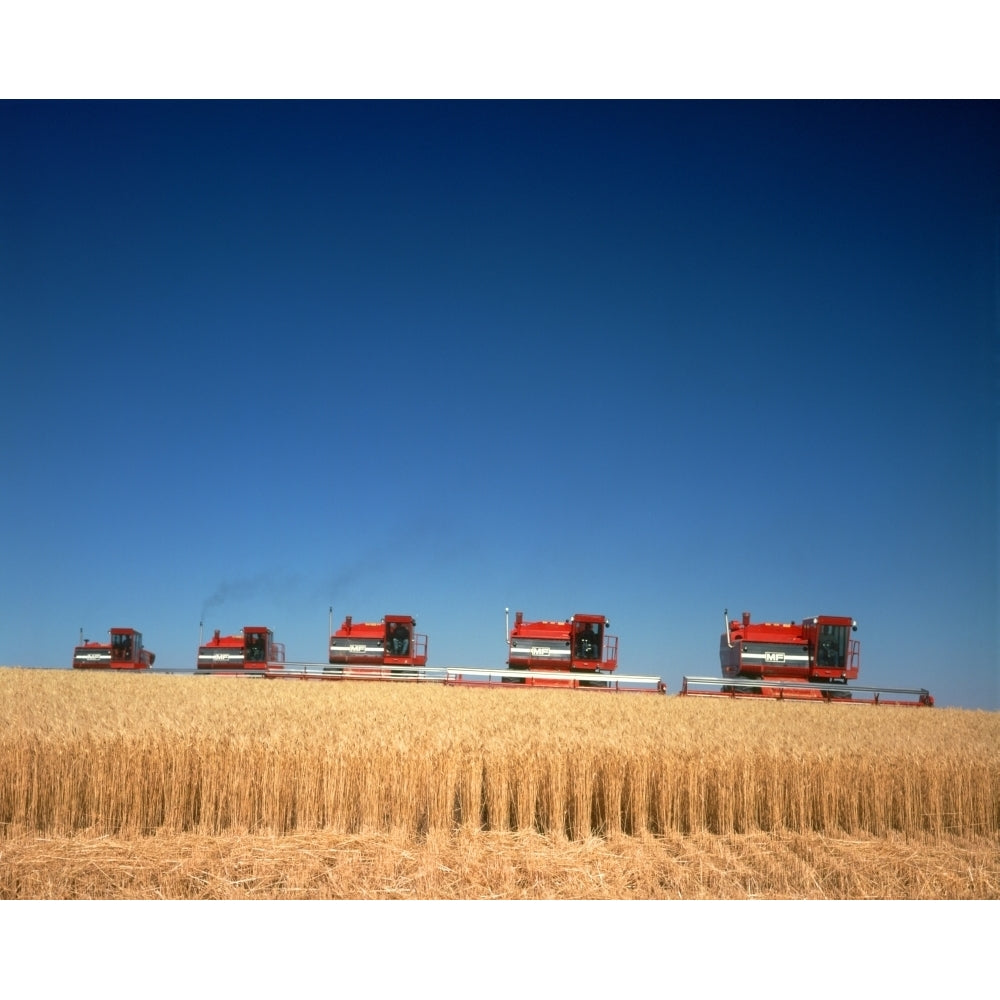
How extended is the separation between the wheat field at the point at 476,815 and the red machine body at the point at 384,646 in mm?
18631

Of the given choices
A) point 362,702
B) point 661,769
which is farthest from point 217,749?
point 362,702

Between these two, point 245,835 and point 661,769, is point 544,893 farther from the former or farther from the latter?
point 245,835

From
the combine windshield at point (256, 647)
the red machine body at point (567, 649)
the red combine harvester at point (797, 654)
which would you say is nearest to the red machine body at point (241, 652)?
the combine windshield at point (256, 647)

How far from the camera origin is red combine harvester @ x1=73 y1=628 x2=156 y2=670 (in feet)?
89.8

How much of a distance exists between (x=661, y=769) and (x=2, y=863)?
4.97m

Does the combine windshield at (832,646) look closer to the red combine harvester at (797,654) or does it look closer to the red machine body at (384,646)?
the red combine harvester at (797,654)

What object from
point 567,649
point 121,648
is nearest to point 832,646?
point 567,649

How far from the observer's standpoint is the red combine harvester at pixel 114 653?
27.4 metres

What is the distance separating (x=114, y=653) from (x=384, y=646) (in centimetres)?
851

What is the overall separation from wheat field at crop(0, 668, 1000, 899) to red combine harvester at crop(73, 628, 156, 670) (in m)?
20.4

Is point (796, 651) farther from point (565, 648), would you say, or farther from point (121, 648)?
point (121, 648)
